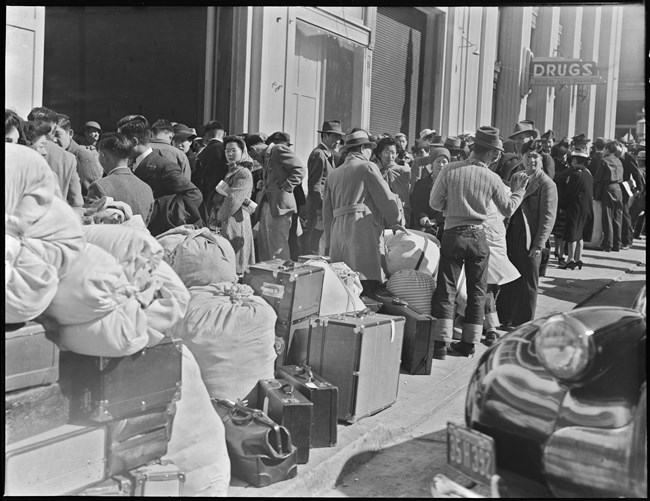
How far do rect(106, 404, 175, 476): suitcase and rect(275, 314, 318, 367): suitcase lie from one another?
1585mm

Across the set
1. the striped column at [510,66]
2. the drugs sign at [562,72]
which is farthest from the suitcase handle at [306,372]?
the drugs sign at [562,72]

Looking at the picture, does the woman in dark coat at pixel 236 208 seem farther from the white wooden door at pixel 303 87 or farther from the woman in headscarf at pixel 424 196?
the white wooden door at pixel 303 87

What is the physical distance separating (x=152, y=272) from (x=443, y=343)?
3.66m

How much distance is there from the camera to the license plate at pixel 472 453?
10.7ft

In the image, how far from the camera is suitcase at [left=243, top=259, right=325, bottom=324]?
541 centimetres

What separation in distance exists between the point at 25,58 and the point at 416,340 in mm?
4788

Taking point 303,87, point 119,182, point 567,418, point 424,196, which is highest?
point 303,87

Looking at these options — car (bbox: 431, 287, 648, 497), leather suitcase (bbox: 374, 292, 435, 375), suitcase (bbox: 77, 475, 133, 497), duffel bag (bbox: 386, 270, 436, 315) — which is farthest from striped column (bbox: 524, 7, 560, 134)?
suitcase (bbox: 77, 475, 133, 497)

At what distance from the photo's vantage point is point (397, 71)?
1709 cm

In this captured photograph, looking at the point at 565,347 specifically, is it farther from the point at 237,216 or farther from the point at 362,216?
the point at 237,216

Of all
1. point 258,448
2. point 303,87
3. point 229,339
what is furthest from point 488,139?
point 303,87

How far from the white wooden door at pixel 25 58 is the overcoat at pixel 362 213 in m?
3.22

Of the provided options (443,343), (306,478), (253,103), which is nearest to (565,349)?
(306,478)

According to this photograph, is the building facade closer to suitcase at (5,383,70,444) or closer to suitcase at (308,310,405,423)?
suitcase at (308,310,405,423)
